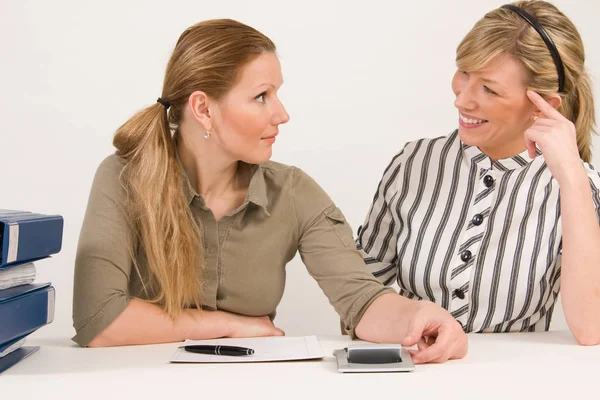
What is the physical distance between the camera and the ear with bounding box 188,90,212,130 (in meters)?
2.10

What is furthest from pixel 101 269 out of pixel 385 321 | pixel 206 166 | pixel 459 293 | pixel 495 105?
pixel 495 105

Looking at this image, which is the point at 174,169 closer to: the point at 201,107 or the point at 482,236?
the point at 201,107

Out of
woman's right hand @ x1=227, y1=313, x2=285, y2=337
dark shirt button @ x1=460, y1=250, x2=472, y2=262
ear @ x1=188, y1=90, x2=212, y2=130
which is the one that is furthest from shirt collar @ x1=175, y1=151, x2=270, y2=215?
dark shirt button @ x1=460, y1=250, x2=472, y2=262

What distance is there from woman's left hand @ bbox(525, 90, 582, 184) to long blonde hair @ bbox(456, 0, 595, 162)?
2.3 inches

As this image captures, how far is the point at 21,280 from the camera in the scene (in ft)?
5.80

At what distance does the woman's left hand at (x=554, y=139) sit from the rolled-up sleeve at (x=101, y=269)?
3.36 ft

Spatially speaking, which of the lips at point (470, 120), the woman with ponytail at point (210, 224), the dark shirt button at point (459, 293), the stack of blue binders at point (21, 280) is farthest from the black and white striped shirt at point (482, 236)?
the stack of blue binders at point (21, 280)

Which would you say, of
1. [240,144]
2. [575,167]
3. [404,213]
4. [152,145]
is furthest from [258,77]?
[575,167]

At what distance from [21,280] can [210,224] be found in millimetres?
537

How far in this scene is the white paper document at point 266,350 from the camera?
1.75 m

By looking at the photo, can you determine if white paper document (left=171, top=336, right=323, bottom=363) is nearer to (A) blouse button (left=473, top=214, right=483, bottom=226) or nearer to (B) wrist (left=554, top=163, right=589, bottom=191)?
(A) blouse button (left=473, top=214, right=483, bottom=226)

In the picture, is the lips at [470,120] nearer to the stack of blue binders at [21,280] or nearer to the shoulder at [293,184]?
the shoulder at [293,184]

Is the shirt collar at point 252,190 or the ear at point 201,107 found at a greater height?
the ear at point 201,107

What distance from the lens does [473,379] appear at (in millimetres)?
1628
